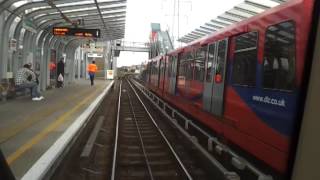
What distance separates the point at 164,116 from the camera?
20.1m

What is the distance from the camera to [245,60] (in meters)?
9.06

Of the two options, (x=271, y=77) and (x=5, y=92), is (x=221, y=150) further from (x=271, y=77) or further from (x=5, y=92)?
(x=5, y=92)

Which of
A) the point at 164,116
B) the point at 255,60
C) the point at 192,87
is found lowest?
the point at 164,116

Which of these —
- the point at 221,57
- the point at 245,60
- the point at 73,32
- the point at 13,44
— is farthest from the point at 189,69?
the point at 73,32

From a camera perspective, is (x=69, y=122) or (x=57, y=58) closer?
(x=69, y=122)

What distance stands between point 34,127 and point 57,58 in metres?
20.0

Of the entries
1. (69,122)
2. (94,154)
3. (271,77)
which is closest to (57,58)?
(69,122)

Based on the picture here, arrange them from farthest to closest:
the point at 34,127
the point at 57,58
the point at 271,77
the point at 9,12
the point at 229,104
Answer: the point at 57,58
the point at 9,12
the point at 34,127
the point at 229,104
the point at 271,77

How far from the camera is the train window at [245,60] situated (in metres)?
8.45

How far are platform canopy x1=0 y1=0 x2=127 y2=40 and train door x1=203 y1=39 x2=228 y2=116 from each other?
7.15 meters

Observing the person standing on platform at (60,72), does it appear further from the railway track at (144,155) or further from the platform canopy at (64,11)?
the railway track at (144,155)

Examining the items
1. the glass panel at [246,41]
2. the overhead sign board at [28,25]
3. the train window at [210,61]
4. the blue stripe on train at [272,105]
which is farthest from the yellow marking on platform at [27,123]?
the blue stripe on train at [272,105]

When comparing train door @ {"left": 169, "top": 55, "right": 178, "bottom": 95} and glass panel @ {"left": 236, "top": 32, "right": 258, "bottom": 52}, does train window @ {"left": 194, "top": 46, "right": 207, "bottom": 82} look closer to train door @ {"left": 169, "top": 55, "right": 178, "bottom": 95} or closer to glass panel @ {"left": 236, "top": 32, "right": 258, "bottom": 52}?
glass panel @ {"left": 236, "top": 32, "right": 258, "bottom": 52}

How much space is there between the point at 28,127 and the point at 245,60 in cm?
616
